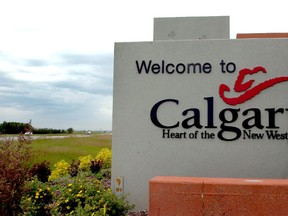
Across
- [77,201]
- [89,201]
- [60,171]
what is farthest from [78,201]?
[60,171]

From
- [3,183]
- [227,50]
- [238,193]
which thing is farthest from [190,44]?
[3,183]

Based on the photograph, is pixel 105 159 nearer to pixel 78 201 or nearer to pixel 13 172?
pixel 78 201

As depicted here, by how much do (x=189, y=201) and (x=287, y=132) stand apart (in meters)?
3.00

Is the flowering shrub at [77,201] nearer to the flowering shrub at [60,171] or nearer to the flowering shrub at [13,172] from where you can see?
the flowering shrub at [13,172]

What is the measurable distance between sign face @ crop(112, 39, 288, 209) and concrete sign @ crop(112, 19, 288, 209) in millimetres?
20

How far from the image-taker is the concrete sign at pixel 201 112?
7426mm

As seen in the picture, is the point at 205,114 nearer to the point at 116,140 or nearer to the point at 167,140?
the point at 167,140

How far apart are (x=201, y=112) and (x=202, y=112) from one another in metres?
0.02

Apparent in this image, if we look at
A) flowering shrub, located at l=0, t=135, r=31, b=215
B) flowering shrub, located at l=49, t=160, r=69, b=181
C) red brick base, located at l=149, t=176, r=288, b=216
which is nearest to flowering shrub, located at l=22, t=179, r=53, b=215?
flowering shrub, located at l=0, t=135, r=31, b=215

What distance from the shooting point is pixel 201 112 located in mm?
7578

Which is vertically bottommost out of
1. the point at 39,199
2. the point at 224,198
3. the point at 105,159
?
the point at 39,199

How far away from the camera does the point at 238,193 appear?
5566mm

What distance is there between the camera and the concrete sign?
7.43 meters

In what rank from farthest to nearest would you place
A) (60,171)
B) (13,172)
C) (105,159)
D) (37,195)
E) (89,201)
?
(105,159), (60,171), (37,195), (89,201), (13,172)
